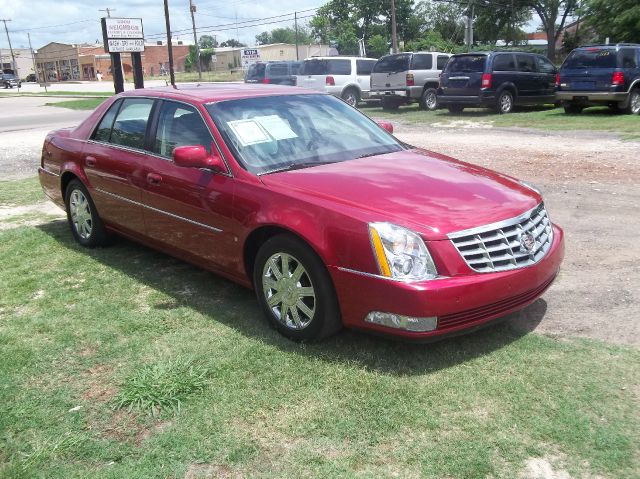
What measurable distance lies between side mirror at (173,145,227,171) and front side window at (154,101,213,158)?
6.7 inches

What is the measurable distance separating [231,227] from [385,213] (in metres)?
1.20

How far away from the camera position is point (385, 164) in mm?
4414

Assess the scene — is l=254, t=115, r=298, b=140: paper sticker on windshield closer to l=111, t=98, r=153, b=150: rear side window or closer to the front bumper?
l=111, t=98, r=153, b=150: rear side window

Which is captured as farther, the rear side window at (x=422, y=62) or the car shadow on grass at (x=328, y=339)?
the rear side window at (x=422, y=62)

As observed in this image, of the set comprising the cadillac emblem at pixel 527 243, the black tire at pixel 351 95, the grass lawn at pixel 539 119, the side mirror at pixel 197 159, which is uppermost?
the side mirror at pixel 197 159

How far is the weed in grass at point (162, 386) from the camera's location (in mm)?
3332

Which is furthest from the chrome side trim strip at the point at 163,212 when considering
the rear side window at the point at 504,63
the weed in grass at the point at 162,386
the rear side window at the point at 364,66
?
the rear side window at the point at 364,66

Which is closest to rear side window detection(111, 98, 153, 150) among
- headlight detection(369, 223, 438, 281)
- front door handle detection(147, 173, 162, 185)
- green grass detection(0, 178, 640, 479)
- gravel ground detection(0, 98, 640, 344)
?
front door handle detection(147, 173, 162, 185)

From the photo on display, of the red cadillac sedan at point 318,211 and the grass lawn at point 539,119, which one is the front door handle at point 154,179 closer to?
the red cadillac sedan at point 318,211

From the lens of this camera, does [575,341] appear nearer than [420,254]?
No

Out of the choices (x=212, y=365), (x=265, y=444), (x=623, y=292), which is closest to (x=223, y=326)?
(x=212, y=365)

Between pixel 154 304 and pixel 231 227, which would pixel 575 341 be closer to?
pixel 231 227

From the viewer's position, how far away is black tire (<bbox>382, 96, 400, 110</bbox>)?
21203 mm

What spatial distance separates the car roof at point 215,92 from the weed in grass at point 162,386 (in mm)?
2099
